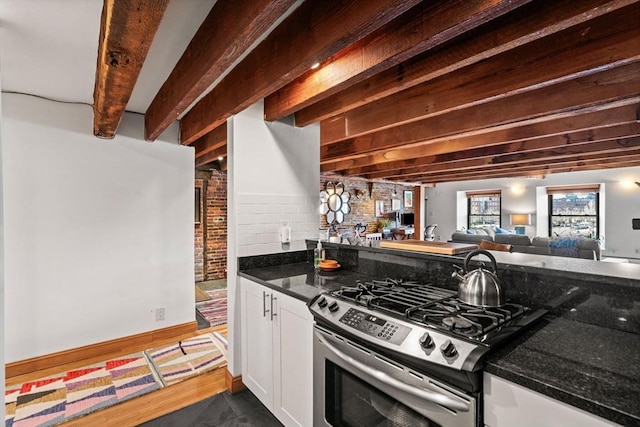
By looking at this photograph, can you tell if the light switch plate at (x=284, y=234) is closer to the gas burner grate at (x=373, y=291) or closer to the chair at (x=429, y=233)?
the gas burner grate at (x=373, y=291)

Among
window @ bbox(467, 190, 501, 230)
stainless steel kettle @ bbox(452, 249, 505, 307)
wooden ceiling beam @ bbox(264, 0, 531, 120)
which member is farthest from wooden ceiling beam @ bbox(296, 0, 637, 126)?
window @ bbox(467, 190, 501, 230)

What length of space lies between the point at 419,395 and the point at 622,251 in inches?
339

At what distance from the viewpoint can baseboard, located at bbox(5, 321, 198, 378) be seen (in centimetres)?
260

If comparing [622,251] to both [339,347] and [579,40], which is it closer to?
[579,40]

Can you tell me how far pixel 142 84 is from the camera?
7.70 ft

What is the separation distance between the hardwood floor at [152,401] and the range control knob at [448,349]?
1947 millimetres

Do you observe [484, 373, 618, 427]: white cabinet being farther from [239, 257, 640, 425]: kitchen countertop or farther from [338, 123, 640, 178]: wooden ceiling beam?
[338, 123, 640, 178]: wooden ceiling beam

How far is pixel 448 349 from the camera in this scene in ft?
3.33

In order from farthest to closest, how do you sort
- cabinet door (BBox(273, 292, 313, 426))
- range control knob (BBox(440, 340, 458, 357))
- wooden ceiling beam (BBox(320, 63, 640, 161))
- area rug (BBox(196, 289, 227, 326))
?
area rug (BBox(196, 289, 227, 326))
wooden ceiling beam (BBox(320, 63, 640, 161))
cabinet door (BBox(273, 292, 313, 426))
range control knob (BBox(440, 340, 458, 357))

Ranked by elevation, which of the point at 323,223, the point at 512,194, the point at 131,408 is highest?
the point at 512,194

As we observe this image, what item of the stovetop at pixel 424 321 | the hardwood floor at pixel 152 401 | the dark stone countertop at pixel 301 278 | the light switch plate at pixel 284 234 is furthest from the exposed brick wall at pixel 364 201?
the stovetop at pixel 424 321

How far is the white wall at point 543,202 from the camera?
22.5 ft

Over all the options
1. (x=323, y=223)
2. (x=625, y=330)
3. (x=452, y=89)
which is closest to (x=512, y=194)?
(x=323, y=223)

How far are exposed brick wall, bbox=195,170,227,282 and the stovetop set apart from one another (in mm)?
4552
